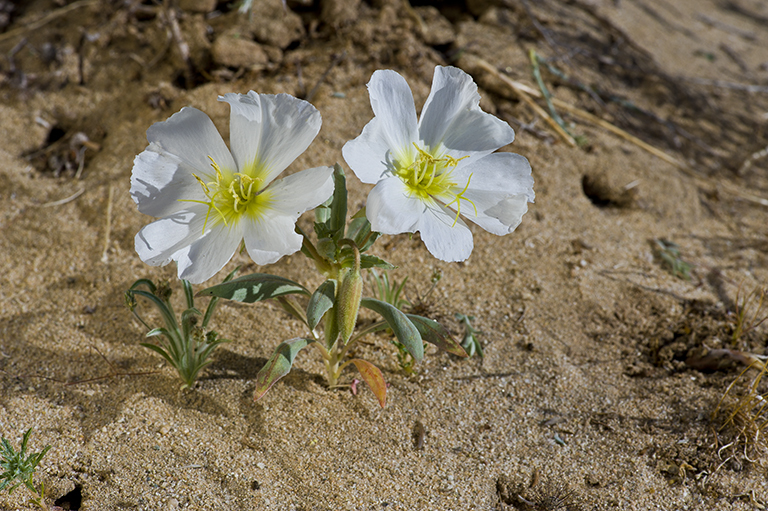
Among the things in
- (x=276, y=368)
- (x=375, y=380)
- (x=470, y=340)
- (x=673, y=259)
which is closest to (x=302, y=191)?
(x=276, y=368)

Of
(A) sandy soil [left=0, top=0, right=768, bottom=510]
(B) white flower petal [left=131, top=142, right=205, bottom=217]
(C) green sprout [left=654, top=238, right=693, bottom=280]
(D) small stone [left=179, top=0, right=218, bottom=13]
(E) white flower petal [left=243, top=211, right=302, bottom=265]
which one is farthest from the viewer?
(D) small stone [left=179, top=0, right=218, bottom=13]

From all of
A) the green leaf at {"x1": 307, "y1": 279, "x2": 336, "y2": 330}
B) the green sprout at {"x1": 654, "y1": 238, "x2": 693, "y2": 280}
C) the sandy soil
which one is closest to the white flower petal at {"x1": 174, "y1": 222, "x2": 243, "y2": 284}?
the green leaf at {"x1": 307, "y1": 279, "x2": 336, "y2": 330}

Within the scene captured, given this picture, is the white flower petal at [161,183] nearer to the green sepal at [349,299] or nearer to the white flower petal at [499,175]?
the green sepal at [349,299]

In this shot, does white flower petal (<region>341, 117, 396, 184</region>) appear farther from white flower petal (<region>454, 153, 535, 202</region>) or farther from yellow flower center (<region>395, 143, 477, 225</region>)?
white flower petal (<region>454, 153, 535, 202</region>)

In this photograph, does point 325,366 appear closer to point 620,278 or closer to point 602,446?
point 602,446

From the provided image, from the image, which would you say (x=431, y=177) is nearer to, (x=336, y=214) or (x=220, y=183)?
(x=336, y=214)

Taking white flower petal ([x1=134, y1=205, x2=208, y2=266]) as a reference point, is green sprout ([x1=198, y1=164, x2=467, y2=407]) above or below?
below

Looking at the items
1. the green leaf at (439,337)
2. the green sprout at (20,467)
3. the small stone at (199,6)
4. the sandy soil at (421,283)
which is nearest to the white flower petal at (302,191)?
the green leaf at (439,337)

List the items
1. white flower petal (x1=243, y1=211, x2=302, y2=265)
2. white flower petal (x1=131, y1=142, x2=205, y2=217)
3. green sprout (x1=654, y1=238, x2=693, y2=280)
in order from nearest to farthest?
white flower petal (x1=243, y1=211, x2=302, y2=265)
white flower petal (x1=131, y1=142, x2=205, y2=217)
green sprout (x1=654, y1=238, x2=693, y2=280)
